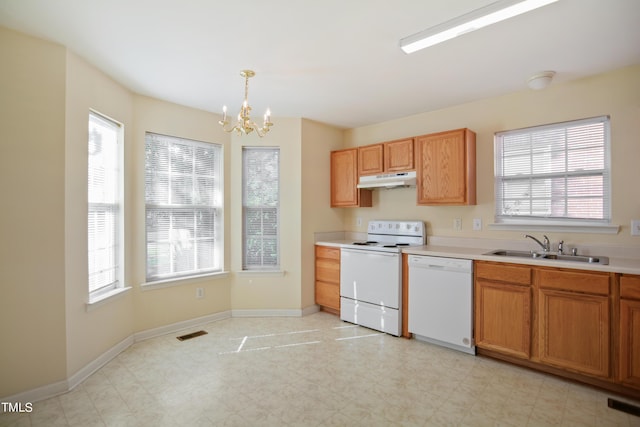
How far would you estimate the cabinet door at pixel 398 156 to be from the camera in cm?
376

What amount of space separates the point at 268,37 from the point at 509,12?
1542 mm

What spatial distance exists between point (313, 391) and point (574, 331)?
2049mm

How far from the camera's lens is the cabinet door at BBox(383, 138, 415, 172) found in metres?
3.76

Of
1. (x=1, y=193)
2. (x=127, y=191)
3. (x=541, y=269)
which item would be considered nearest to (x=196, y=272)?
(x=127, y=191)

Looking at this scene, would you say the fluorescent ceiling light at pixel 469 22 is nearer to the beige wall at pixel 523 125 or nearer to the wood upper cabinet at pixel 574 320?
the beige wall at pixel 523 125

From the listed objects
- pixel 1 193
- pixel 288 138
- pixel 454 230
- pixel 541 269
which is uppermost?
pixel 288 138

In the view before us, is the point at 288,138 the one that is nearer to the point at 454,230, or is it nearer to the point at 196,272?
the point at 196,272

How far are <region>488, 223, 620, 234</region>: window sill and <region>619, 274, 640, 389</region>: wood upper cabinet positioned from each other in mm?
654

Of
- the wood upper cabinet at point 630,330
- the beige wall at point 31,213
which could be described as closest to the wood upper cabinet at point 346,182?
the wood upper cabinet at point 630,330

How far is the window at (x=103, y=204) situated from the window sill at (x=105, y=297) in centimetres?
6

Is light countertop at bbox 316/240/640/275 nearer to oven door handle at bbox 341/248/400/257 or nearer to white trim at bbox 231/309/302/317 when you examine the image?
oven door handle at bbox 341/248/400/257

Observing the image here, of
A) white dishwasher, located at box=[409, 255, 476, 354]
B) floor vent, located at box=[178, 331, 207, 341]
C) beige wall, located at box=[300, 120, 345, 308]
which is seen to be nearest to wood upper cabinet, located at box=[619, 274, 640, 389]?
white dishwasher, located at box=[409, 255, 476, 354]

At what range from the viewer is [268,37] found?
2.28 meters

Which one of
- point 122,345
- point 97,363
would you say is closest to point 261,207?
point 122,345
